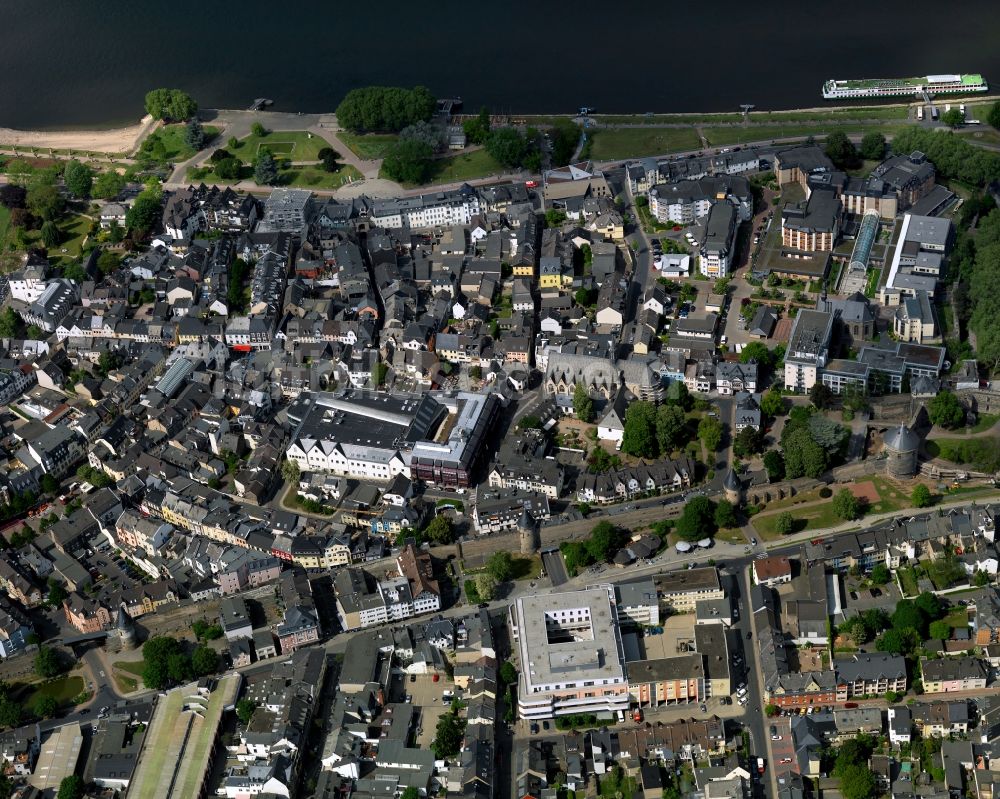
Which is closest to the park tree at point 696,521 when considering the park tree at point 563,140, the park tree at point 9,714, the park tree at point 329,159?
the park tree at point 9,714

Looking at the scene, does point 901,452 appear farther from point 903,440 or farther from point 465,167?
point 465,167

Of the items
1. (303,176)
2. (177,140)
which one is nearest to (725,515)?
(303,176)

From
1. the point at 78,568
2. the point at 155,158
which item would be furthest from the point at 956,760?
the point at 155,158

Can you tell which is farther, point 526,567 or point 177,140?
point 177,140

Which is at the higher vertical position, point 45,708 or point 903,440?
point 903,440

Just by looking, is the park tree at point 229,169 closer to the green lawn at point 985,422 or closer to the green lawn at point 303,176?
the green lawn at point 303,176

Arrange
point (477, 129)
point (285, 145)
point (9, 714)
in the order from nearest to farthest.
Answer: point (9, 714) < point (477, 129) < point (285, 145)
